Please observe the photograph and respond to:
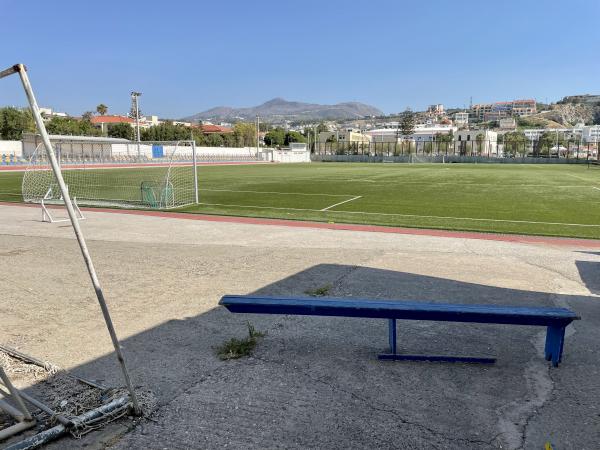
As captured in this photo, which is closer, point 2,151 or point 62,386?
point 62,386

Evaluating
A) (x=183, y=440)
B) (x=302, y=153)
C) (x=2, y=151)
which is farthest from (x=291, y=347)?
(x=302, y=153)

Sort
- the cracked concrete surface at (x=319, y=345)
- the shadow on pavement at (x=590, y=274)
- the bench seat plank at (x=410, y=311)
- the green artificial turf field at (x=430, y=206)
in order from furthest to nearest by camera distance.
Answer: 1. the green artificial turf field at (x=430, y=206)
2. the shadow on pavement at (x=590, y=274)
3. the bench seat plank at (x=410, y=311)
4. the cracked concrete surface at (x=319, y=345)

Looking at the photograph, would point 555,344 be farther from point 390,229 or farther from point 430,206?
point 430,206

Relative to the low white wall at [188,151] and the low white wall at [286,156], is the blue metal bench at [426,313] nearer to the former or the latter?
the low white wall at [188,151]

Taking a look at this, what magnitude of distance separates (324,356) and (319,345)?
287mm

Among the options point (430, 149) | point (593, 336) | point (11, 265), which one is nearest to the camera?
point (593, 336)

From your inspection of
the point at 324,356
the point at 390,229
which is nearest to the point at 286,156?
the point at 390,229

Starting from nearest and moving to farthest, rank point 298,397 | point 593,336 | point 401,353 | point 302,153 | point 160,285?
point 298,397 → point 401,353 → point 593,336 → point 160,285 → point 302,153

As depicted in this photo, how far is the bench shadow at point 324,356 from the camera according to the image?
163 inches

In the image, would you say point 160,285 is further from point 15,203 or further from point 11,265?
point 15,203

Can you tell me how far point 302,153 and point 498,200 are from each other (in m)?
78.1

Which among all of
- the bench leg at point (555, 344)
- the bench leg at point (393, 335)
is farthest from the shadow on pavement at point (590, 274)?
the bench leg at point (393, 335)

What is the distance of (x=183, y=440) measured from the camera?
3.44 meters

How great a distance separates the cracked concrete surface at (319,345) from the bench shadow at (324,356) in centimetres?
2
